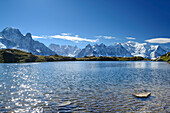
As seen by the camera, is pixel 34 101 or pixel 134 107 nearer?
pixel 134 107

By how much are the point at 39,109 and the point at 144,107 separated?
16.4 m

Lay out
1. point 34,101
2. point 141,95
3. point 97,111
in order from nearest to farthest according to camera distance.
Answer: point 97,111 → point 34,101 → point 141,95

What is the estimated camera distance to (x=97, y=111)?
1923 centimetres

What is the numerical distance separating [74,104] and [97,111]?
473 cm

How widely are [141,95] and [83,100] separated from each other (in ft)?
39.5

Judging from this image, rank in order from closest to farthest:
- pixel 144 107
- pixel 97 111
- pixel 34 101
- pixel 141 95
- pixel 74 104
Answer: pixel 97 111, pixel 144 107, pixel 74 104, pixel 34 101, pixel 141 95

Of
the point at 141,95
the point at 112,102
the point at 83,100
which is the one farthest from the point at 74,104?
the point at 141,95

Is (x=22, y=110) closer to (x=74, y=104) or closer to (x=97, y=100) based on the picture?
(x=74, y=104)

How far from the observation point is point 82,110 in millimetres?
19609

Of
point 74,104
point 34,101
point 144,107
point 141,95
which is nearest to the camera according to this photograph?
point 144,107

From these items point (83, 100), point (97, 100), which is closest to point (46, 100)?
point (83, 100)

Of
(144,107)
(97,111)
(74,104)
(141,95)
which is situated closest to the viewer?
(97,111)

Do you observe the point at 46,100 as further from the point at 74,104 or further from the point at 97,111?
the point at 97,111

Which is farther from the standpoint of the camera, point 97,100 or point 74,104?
point 97,100
